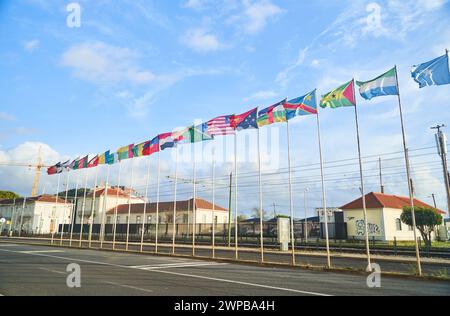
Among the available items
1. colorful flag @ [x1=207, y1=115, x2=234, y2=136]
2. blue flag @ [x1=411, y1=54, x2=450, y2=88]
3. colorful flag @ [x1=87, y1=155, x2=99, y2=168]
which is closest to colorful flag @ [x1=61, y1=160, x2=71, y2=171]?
colorful flag @ [x1=87, y1=155, x2=99, y2=168]

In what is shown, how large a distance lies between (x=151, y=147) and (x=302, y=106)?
13627mm

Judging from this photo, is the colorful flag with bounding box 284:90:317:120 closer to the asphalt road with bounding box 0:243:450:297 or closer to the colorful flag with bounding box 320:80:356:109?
the colorful flag with bounding box 320:80:356:109

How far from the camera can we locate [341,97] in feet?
54.6

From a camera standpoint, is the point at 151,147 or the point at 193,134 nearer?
the point at 193,134

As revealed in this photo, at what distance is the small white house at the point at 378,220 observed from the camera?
43625 millimetres

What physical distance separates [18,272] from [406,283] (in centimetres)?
1483

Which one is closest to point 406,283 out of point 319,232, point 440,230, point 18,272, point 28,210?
point 18,272

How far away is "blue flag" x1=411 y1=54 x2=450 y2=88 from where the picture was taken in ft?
43.1

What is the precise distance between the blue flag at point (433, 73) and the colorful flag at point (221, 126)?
35.5 feet

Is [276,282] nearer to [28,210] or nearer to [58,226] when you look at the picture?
[58,226]

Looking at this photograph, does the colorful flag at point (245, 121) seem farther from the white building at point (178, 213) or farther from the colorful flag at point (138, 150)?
the white building at point (178, 213)

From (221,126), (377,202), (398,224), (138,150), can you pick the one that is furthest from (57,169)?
(398,224)

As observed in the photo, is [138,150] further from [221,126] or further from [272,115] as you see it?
Answer: [272,115]
